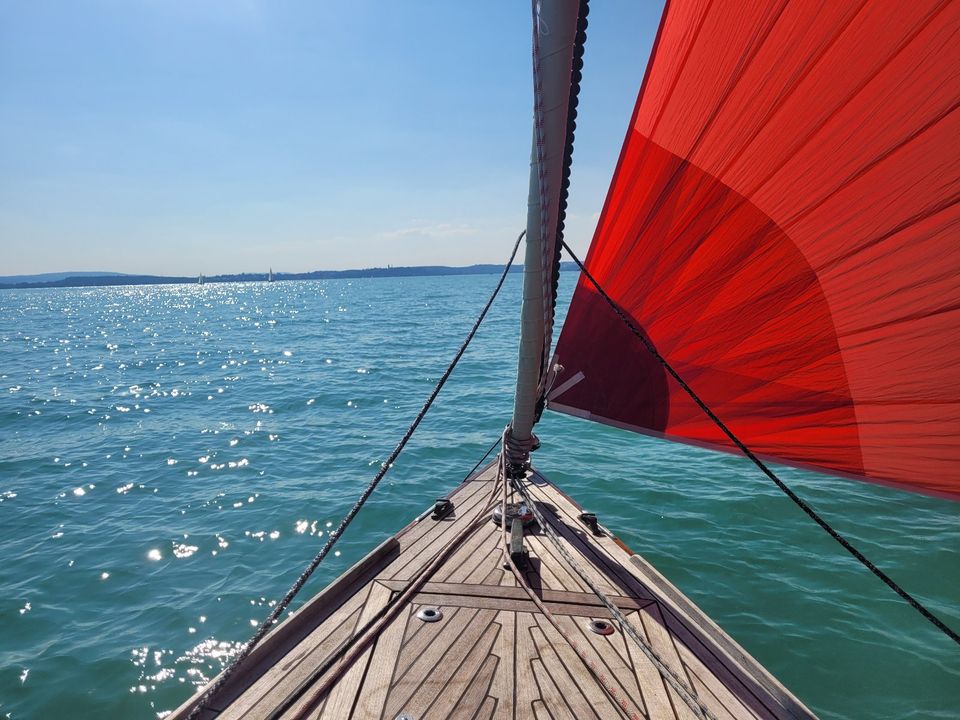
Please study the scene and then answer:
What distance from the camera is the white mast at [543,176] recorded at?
7.91ft

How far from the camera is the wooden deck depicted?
9.28 feet

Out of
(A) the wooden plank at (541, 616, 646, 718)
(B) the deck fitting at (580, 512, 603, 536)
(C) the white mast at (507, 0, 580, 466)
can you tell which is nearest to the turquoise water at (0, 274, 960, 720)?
(B) the deck fitting at (580, 512, 603, 536)

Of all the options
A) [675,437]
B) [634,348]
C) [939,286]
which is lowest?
[675,437]

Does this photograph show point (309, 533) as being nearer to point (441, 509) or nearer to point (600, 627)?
point (441, 509)

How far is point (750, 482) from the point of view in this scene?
9336mm

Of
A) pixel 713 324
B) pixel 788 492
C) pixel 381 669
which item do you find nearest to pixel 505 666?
pixel 381 669

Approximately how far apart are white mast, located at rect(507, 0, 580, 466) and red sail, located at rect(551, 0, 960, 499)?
34.1 inches

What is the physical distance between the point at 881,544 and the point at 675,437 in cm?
559

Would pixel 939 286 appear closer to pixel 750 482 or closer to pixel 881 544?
pixel 881 544

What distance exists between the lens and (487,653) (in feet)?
10.6

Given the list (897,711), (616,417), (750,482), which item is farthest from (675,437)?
(750,482)

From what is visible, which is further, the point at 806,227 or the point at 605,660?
the point at 605,660

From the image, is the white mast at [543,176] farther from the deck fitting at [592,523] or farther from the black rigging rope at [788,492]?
the deck fitting at [592,523]

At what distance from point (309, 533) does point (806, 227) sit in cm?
800
